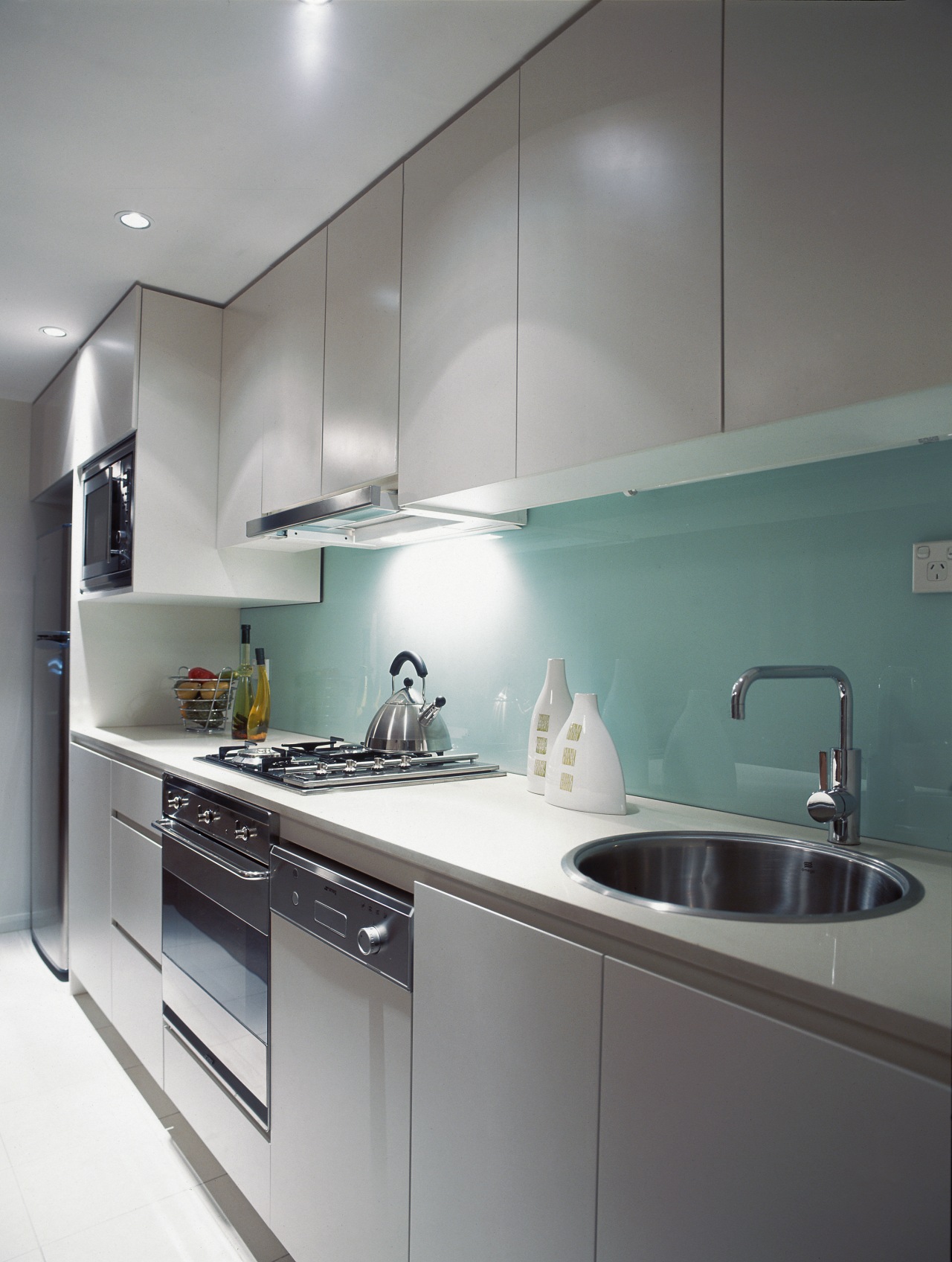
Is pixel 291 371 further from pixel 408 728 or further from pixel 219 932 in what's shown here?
pixel 219 932

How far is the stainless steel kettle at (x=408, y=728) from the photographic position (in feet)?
7.12

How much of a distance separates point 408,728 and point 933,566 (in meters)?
1.33

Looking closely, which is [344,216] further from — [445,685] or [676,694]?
[676,694]

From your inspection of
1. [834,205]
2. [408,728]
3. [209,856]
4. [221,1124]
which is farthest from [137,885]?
[834,205]

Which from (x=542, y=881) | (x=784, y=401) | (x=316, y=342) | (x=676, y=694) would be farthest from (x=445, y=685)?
(x=784, y=401)

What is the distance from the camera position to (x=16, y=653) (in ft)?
12.9

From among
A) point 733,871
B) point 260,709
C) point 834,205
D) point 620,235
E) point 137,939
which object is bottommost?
point 137,939

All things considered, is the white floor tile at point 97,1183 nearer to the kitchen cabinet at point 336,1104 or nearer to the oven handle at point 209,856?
the kitchen cabinet at point 336,1104

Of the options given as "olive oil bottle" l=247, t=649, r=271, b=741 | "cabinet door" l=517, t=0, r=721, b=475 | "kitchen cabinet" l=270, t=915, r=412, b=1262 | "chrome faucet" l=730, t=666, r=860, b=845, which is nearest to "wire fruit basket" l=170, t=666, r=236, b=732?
"olive oil bottle" l=247, t=649, r=271, b=741

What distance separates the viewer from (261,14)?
4.88 feet

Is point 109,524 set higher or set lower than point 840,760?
higher

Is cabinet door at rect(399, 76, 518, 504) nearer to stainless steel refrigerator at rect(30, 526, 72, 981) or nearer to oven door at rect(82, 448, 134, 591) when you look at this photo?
oven door at rect(82, 448, 134, 591)

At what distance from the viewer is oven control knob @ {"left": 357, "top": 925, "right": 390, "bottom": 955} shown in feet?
4.44

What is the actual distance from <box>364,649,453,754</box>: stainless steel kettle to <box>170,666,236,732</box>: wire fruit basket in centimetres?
101
